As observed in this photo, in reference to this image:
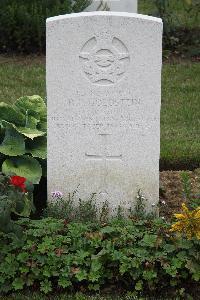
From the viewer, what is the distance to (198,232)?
195 inches

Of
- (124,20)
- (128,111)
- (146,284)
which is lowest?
(146,284)

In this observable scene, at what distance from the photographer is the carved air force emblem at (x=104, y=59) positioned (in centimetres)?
543

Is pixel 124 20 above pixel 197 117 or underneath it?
above

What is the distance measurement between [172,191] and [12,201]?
1714 millimetres

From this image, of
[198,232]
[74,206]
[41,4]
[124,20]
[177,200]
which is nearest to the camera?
[198,232]

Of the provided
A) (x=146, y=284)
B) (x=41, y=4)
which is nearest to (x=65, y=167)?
(x=146, y=284)

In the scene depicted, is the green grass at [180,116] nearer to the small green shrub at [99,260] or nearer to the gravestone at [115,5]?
the gravestone at [115,5]

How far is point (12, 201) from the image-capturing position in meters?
5.02

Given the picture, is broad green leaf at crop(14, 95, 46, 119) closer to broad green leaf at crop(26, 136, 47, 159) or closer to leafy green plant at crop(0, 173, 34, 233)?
broad green leaf at crop(26, 136, 47, 159)

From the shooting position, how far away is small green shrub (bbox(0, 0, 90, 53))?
1070cm

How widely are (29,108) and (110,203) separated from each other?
3.43 ft

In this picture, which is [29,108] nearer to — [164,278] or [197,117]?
[164,278]

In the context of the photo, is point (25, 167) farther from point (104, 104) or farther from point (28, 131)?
point (104, 104)

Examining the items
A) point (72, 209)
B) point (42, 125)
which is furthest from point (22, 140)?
point (72, 209)
